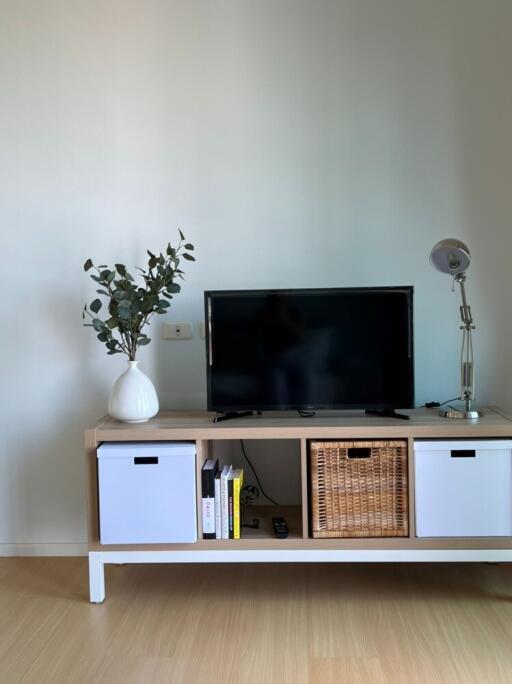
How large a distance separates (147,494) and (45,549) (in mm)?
829

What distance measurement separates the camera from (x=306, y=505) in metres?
2.41

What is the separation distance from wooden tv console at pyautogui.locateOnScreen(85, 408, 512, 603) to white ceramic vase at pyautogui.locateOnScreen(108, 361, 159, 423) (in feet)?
0.17

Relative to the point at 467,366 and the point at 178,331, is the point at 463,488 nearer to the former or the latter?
the point at 467,366

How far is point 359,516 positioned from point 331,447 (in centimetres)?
27

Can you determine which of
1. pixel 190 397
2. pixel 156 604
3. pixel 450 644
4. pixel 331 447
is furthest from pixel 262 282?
pixel 450 644

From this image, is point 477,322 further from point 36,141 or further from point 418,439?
point 36,141

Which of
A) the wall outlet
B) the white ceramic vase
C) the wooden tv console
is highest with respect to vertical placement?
the wall outlet

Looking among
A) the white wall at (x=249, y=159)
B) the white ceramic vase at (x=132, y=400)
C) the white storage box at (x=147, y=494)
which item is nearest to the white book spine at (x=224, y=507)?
the white storage box at (x=147, y=494)

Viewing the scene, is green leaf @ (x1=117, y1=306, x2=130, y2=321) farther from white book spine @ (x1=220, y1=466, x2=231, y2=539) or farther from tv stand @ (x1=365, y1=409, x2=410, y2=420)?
tv stand @ (x1=365, y1=409, x2=410, y2=420)

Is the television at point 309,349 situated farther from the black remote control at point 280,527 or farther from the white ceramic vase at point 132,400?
the black remote control at point 280,527

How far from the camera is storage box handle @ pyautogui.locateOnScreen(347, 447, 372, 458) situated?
94.8 inches

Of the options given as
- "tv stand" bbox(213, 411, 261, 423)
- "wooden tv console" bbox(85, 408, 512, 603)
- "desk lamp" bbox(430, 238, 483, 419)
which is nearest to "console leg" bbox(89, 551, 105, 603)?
"wooden tv console" bbox(85, 408, 512, 603)

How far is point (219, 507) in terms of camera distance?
2416 millimetres

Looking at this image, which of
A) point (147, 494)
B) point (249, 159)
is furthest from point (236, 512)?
point (249, 159)
